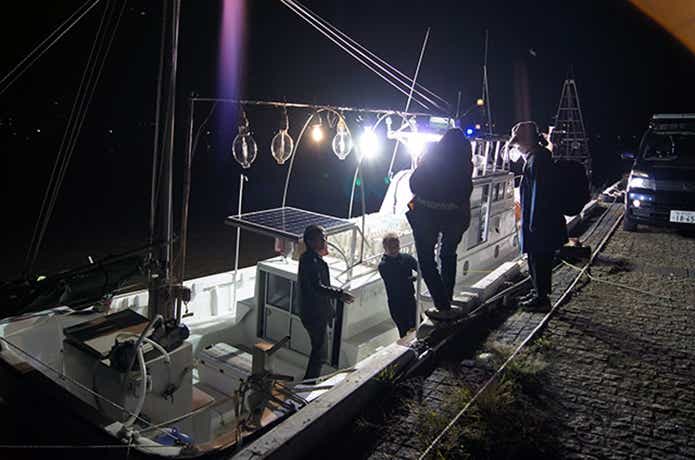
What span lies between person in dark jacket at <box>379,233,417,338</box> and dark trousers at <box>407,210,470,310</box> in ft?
2.39

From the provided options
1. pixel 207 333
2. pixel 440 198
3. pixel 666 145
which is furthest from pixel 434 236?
pixel 666 145

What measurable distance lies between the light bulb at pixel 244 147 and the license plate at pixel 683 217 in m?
8.82

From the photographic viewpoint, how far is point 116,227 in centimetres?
2367

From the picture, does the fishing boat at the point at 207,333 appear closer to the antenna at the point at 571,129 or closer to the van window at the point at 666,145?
the van window at the point at 666,145

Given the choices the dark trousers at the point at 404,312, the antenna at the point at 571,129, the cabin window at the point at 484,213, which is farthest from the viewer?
the antenna at the point at 571,129

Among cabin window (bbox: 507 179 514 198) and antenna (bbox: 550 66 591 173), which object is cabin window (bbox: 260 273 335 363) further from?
antenna (bbox: 550 66 591 173)

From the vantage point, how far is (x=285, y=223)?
7.09 m

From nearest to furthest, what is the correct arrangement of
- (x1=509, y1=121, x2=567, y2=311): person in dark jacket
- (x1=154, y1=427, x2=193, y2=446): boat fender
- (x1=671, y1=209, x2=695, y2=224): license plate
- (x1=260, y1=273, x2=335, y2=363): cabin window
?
(x1=154, y1=427, x2=193, y2=446): boat fender, (x1=509, y1=121, x2=567, y2=311): person in dark jacket, (x1=260, y1=273, x2=335, y2=363): cabin window, (x1=671, y1=209, x2=695, y2=224): license plate

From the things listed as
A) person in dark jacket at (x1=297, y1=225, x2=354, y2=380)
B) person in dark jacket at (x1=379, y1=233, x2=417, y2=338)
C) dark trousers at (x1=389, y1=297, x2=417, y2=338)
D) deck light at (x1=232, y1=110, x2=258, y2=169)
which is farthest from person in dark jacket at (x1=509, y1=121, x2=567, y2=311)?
deck light at (x1=232, y1=110, x2=258, y2=169)

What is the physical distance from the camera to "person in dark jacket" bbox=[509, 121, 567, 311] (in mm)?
5535

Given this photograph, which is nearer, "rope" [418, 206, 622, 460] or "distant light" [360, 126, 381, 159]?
"rope" [418, 206, 622, 460]

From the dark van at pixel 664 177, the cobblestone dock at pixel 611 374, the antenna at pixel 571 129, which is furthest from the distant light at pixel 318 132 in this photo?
the antenna at pixel 571 129

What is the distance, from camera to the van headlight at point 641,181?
11.1m

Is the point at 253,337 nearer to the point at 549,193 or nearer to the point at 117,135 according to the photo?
the point at 549,193
